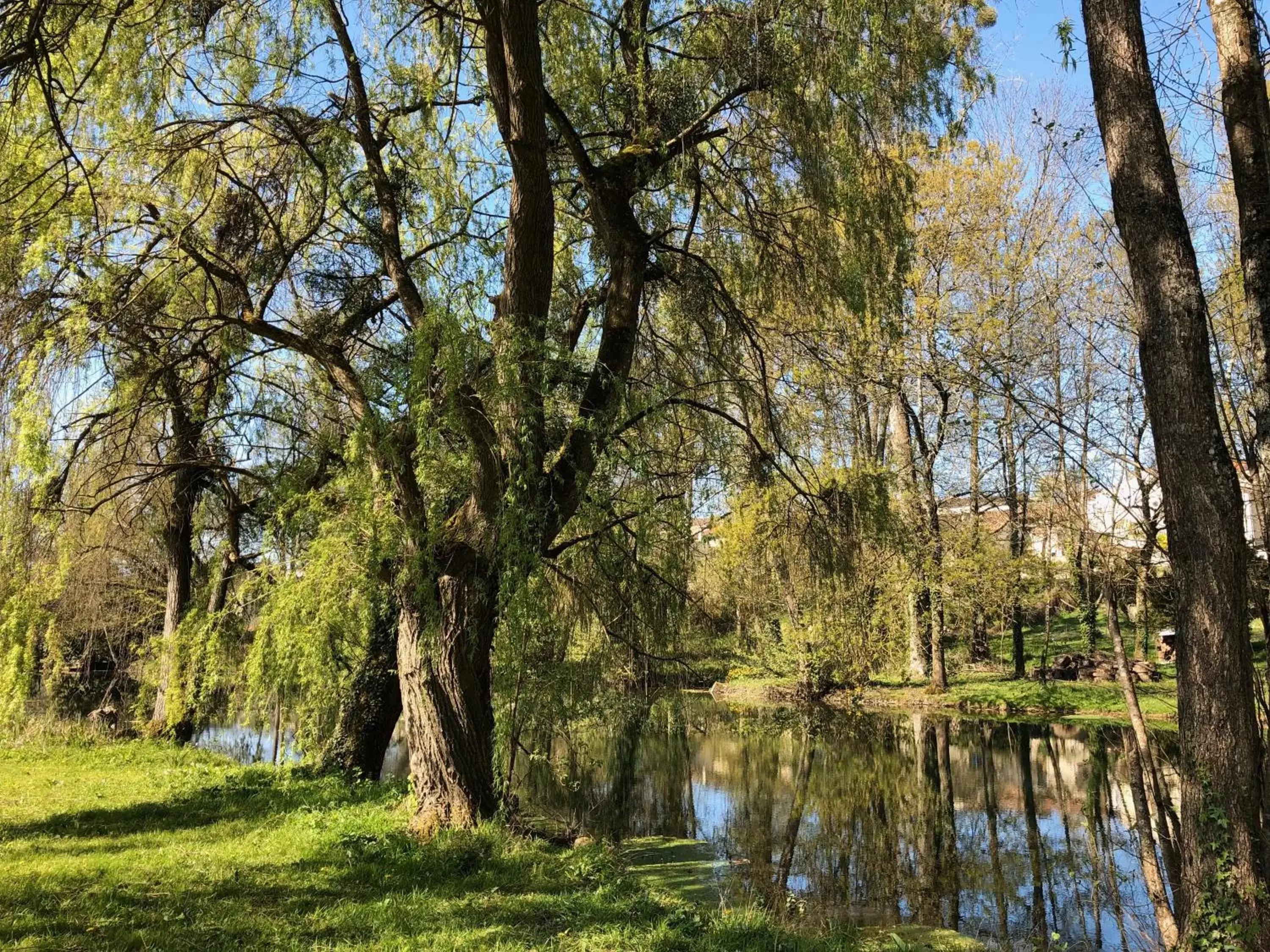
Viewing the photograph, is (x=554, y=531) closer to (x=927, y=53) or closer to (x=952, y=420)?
(x=927, y=53)

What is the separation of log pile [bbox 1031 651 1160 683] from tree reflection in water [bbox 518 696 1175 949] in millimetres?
2061

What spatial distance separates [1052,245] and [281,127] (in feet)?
40.8

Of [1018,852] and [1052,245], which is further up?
[1052,245]

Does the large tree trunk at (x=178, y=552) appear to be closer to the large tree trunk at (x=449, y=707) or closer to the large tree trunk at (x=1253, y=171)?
the large tree trunk at (x=449, y=707)

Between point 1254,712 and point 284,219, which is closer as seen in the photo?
point 1254,712

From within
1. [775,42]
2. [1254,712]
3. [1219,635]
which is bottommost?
[1254,712]

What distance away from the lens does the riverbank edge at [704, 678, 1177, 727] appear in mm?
14406

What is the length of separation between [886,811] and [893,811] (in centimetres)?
7

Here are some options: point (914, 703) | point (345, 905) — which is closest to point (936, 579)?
point (914, 703)

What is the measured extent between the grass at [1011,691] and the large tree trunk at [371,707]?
10403mm

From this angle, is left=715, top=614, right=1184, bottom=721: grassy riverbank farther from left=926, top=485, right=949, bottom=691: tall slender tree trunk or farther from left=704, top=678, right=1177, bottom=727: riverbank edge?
left=926, top=485, right=949, bottom=691: tall slender tree trunk

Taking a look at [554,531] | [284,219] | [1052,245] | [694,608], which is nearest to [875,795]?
[694,608]

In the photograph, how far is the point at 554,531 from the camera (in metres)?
5.43

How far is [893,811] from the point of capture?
9.04m
